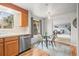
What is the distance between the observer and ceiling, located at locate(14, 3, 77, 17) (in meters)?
2.02

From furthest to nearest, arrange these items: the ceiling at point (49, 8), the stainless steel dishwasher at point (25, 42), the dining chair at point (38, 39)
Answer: the stainless steel dishwasher at point (25, 42)
the dining chair at point (38, 39)
the ceiling at point (49, 8)

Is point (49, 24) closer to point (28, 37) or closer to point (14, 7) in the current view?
point (28, 37)

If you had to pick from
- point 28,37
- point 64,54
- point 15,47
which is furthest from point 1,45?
point 64,54

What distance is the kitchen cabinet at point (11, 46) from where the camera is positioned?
2.15 metres

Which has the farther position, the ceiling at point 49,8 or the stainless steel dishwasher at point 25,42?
the stainless steel dishwasher at point 25,42

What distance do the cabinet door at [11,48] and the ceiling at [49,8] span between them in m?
0.78

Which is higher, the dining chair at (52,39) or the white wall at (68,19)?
the white wall at (68,19)

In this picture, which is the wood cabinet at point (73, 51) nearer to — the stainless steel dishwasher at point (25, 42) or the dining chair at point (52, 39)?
the dining chair at point (52, 39)

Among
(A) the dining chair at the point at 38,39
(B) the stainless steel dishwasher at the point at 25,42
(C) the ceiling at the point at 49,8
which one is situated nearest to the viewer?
(C) the ceiling at the point at 49,8

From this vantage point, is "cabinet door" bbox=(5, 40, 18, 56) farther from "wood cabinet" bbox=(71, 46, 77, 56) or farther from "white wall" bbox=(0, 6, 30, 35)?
"wood cabinet" bbox=(71, 46, 77, 56)

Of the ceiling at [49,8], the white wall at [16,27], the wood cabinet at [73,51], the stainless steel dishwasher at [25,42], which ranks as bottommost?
the wood cabinet at [73,51]

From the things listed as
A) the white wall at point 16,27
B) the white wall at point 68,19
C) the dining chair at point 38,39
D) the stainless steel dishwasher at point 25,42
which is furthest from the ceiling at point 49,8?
the stainless steel dishwasher at point 25,42

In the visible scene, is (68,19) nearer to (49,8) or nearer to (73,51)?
(49,8)

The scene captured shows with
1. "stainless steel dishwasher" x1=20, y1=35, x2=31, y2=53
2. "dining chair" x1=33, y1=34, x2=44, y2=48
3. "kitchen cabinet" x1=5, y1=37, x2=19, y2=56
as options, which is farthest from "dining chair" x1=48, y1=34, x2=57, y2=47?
"kitchen cabinet" x1=5, y1=37, x2=19, y2=56
